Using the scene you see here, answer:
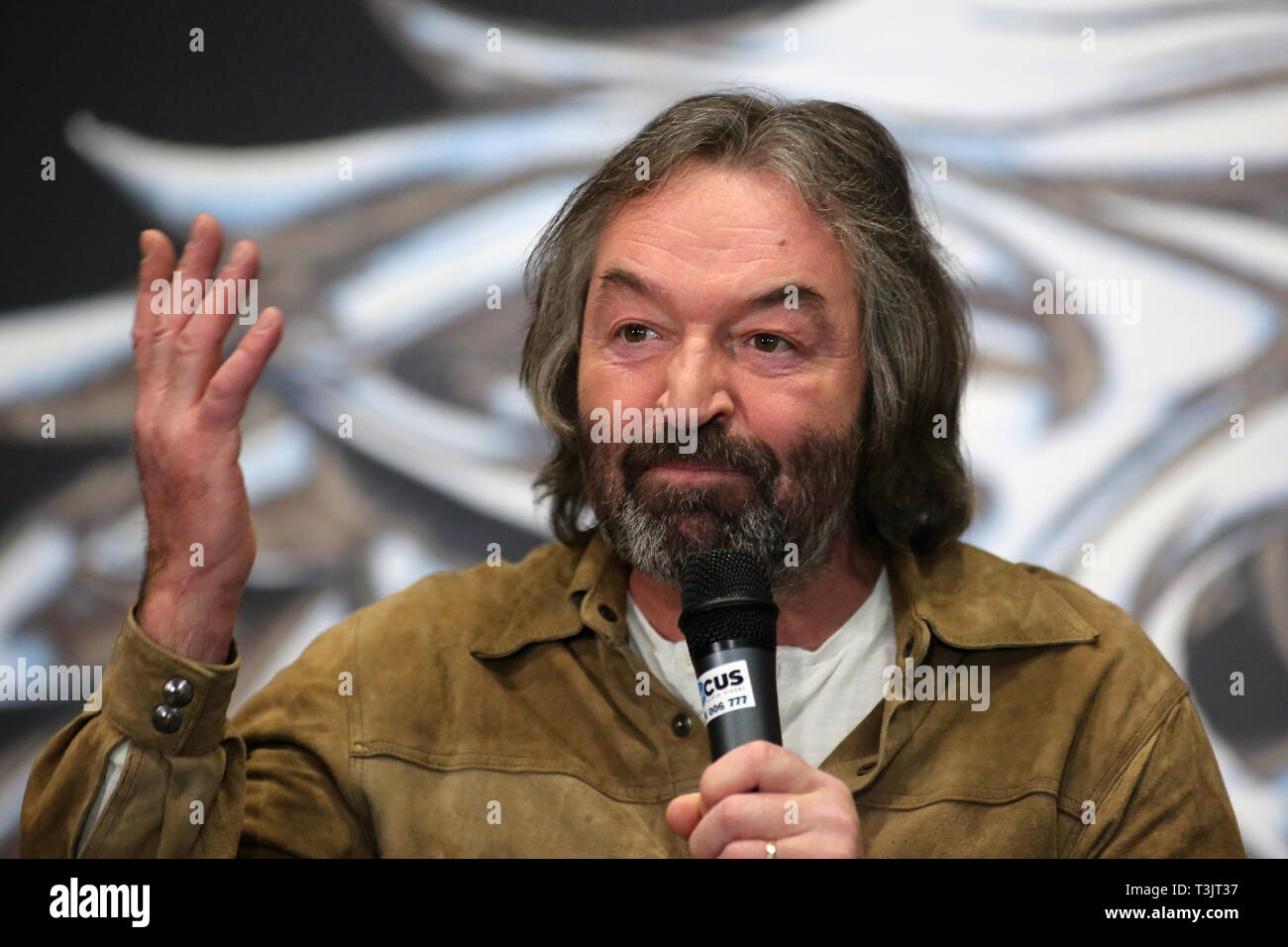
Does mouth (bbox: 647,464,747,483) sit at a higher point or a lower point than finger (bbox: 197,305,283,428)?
lower

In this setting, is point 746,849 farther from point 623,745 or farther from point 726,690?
point 623,745

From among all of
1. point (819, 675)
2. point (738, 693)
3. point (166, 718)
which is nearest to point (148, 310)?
point (166, 718)

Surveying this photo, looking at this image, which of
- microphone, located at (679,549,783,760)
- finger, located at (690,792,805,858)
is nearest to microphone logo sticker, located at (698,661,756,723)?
microphone, located at (679,549,783,760)

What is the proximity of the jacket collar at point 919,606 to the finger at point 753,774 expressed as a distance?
2.26 feet

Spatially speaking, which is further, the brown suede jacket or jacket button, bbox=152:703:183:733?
the brown suede jacket

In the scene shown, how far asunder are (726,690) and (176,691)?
63 centimetres

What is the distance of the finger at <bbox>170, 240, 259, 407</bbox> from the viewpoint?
1.53 m

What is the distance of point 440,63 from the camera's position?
2.85m

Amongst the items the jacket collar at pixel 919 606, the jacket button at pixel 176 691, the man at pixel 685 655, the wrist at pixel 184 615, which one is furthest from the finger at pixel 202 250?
the jacket collar at pixel 919 606

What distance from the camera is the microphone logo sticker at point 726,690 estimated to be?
→ 55.0 inches

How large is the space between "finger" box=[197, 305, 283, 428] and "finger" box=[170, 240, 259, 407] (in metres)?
0.02

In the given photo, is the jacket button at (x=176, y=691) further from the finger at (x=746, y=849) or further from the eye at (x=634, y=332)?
the eye at (x=634, y=332)

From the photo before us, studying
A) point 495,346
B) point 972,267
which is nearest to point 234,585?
point 495,346

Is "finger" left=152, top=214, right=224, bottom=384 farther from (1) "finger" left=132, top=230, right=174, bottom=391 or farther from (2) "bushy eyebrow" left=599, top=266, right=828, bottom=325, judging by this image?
(2) "bushy eyebrow" left=599, top=266, right=828, bottom=325
